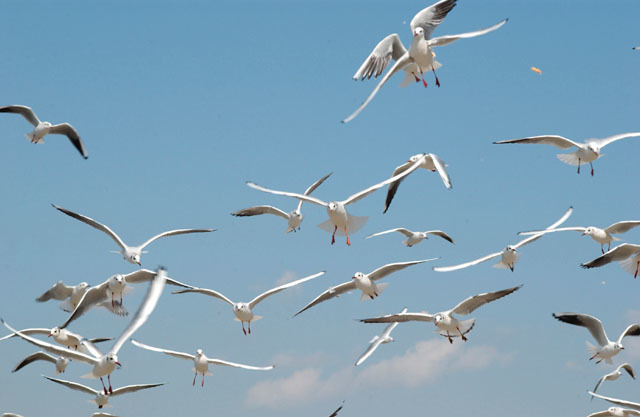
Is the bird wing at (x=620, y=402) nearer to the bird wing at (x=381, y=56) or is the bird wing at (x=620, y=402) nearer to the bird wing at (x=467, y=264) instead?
the bird wing at (x=467, y=264)

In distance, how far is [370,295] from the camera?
20.4 metres

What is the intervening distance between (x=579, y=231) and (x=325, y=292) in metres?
6.20

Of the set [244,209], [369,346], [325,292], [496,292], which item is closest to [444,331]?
[496,292]

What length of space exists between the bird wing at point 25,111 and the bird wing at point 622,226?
1358 centimetres

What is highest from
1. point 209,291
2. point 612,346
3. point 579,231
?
point 209,291

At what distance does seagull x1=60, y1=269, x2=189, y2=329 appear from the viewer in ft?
66.2

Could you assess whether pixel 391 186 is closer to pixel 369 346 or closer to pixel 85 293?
pixel 369 346

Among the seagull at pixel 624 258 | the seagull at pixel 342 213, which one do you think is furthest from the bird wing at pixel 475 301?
the seagull at pixel 624 258

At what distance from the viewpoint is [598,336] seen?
827 inches

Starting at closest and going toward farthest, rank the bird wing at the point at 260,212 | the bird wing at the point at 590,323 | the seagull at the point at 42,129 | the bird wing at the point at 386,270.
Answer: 1. the bird wing at the point at 386,270
2. the bird wing at the point at 590,323
3. the seagull at the point at 42,129
4. the bird wing at the point at 260,212

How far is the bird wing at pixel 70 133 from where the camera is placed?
2277cm

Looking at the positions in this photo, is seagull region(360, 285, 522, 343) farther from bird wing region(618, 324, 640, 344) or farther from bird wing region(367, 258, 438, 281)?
bird wing region(618, 324, 640, 344)

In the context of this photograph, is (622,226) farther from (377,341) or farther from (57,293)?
(57,293)

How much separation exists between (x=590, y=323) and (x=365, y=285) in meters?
5.04
